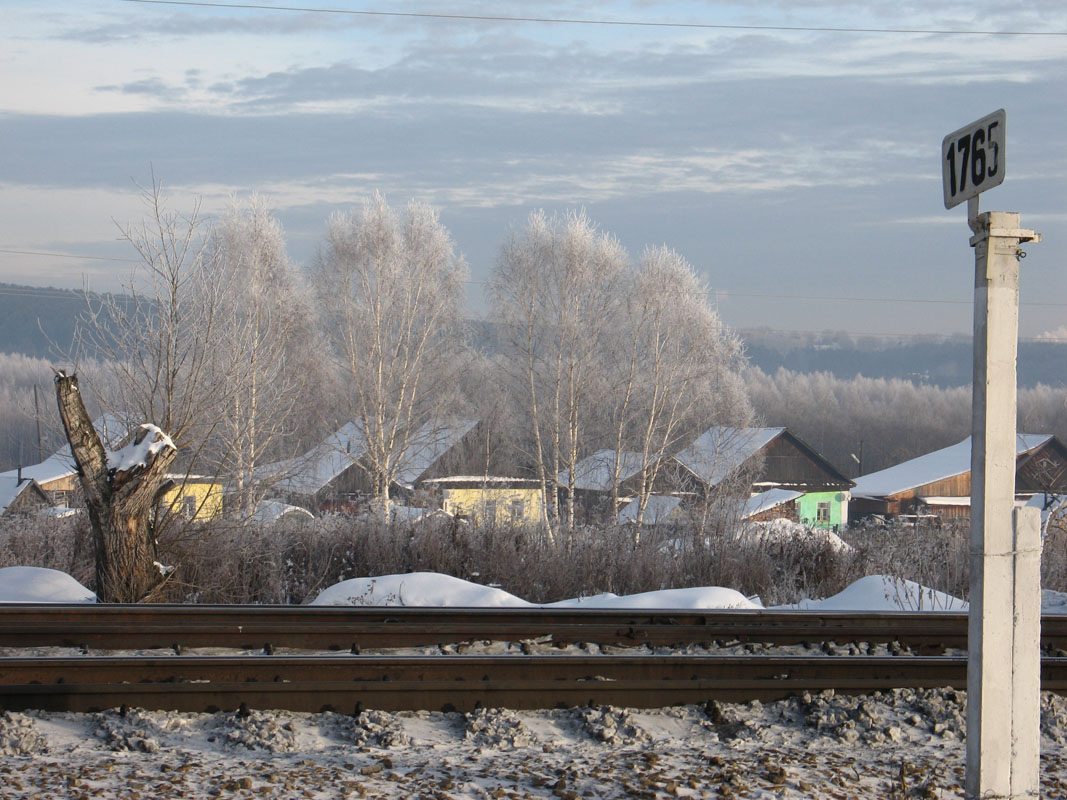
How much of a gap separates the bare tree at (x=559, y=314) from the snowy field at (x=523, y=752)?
31939 millimetres

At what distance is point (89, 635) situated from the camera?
7.11 metres

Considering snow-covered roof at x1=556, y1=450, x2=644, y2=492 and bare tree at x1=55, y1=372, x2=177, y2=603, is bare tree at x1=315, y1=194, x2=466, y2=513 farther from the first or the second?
bare tree at x1=55, y1=372, x2=177, y2=603

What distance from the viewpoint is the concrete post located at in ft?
12.8

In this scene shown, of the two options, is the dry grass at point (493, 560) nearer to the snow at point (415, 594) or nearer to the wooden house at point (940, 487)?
the snow at point (415, 594)

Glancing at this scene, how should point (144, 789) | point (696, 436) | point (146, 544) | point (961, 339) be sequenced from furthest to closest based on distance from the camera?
point (961, 339) → point (696, 436) → point (146, 544) → point (144, 789)

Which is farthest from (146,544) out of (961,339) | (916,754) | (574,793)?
(961,339)

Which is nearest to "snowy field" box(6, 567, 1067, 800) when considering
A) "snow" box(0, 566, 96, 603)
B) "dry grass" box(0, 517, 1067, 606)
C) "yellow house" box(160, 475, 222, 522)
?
"snow" box(0, 566, 96, 603)

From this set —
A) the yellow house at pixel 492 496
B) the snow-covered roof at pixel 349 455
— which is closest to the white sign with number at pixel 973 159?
the yellow house at pixel 492 496

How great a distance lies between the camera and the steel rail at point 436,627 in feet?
23.3

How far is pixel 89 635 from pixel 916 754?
5597 millimetres

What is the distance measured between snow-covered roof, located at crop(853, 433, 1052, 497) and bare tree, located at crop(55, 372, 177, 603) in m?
53.4

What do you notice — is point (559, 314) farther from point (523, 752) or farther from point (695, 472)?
point (523, 752)

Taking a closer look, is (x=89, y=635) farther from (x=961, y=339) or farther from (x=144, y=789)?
(x=961, y=339)

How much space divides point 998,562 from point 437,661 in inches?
136
